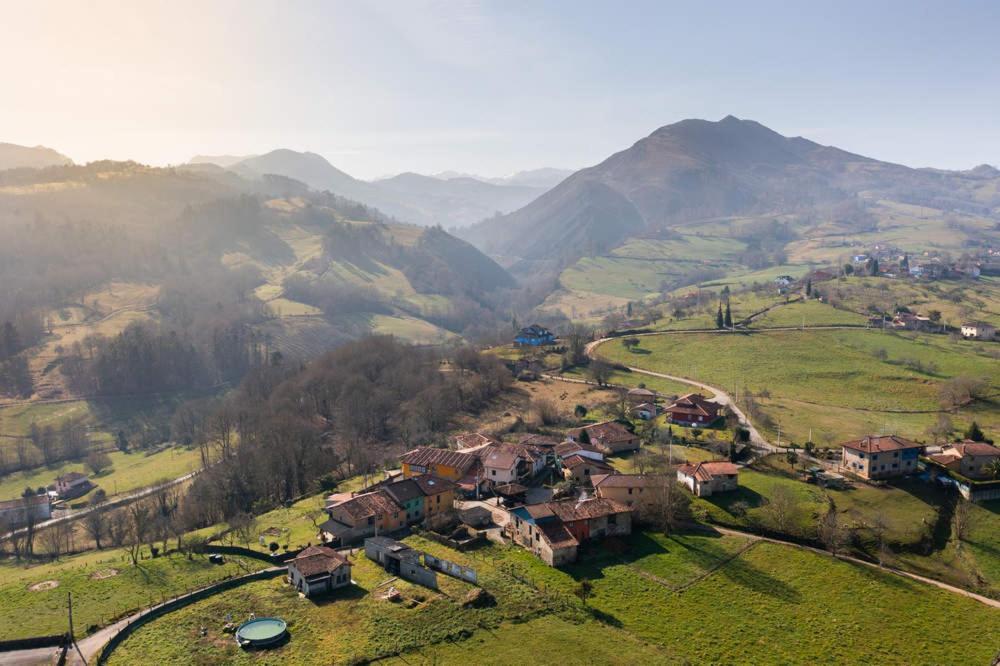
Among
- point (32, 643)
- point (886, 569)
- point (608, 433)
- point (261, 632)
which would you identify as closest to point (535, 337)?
point (608, 433)

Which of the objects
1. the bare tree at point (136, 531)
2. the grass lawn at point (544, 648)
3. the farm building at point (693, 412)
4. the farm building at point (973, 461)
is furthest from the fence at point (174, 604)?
Answer: the farm building at point (973, 461)

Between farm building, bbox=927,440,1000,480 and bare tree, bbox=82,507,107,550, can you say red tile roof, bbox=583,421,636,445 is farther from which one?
bare tree, bbox=82,507,107,550

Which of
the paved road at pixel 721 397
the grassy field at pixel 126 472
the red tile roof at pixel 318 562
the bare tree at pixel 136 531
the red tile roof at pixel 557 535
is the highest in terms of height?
the red tile roof at pixel 318 562

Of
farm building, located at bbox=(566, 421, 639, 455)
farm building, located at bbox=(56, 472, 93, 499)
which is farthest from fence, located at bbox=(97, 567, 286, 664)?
farm building, located at bbox=(56, 472, 93, 499)

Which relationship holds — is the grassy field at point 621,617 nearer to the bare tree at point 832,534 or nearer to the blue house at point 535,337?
the bare tree at point 832,534

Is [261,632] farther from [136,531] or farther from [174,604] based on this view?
[136,531]
